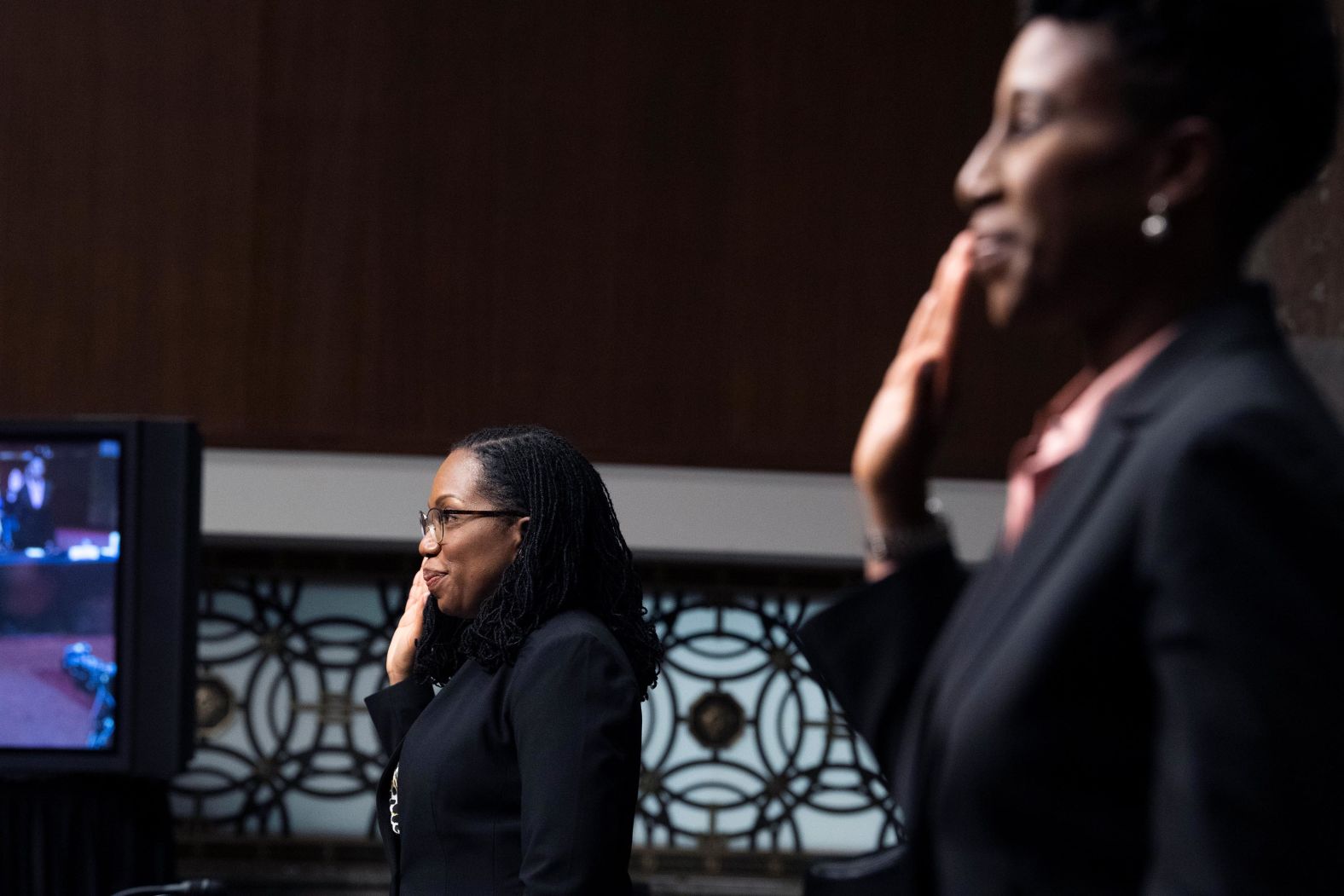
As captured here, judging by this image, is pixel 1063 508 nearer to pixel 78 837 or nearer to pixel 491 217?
pixel 78 837

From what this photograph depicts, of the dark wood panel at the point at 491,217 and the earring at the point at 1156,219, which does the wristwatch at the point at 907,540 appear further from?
the dark wood panel at the point at 491,217

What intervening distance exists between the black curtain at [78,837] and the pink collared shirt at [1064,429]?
2384 mm

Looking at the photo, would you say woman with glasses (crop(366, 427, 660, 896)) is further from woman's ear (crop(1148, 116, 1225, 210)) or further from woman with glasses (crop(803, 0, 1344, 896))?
woman's ear (crop(1148, 116, 1225, 210))

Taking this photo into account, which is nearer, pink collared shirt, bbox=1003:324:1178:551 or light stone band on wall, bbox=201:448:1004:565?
pink collared shirt, bbox=1003:324:1178:551

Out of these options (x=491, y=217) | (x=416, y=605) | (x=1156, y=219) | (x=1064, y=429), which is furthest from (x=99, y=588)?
(x=1156, y=219)

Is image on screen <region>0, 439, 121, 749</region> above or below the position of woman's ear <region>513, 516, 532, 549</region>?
below

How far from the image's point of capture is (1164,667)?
0.72 metres

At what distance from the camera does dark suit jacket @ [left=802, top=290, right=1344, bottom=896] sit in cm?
69

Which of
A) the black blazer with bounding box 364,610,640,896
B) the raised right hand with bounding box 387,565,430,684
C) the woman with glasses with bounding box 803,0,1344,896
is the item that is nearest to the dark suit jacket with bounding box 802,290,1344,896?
the woman with glasses with bounding box 803,0,1344,896

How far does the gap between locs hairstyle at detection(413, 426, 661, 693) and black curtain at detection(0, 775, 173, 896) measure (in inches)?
38.2

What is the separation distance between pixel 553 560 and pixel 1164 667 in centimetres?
158

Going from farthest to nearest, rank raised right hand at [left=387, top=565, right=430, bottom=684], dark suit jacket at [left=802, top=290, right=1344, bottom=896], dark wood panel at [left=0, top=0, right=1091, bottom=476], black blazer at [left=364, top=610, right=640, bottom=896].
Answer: dark wood panel at [left=0, top=0, right=1091, bottom=476] < raised right hand at [left=387, top=565, right=430, bottom=684] < black blazer at [left=364, top=610, right=640, bottom=896] < dark suit jacket at [left=802, top=290, right=1344, bottom=896]

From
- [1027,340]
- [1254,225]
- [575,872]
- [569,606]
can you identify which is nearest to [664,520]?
[1027,340]

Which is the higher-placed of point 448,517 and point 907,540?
point 907,540
